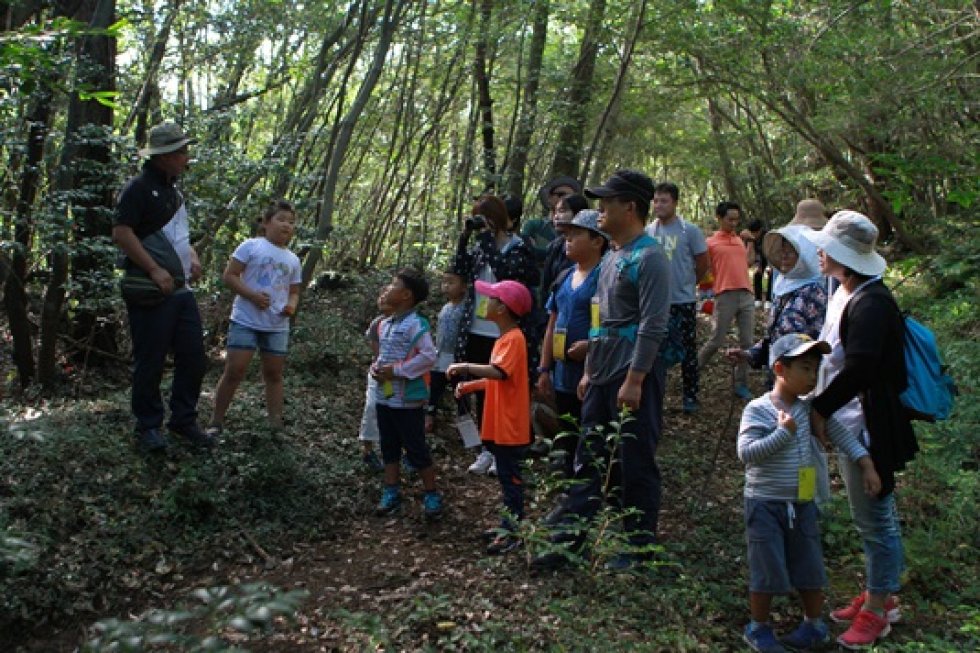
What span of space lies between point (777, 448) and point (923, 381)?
734 mm

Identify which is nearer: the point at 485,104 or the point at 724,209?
the point at 724,209

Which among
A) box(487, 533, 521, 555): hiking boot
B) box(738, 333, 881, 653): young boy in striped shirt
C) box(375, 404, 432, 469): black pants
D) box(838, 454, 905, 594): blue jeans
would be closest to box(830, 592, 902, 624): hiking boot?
box(838, 454, 905, 594): blue jeans

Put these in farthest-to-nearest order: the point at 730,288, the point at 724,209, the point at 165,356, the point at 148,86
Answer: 1. the point at 724,209
2. the point at 730,288
3. the point at 148,86
4. the point at 165,356

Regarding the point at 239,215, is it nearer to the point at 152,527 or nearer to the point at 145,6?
the point at 145,6

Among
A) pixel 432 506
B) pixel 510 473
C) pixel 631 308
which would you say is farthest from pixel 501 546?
pixel 631 308

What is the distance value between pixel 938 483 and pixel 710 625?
268cm

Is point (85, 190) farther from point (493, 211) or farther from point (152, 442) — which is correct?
point (493, 211)

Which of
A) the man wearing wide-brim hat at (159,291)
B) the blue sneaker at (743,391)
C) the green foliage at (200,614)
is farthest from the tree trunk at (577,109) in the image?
the green foliage at (200,614)

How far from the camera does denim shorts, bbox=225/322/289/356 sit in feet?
18.1

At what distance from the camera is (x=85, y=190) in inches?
247

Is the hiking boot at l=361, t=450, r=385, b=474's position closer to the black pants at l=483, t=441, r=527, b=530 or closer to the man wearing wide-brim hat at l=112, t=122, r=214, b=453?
the man wearing wide-brim hat at l=112, t=122, r=214, b=453

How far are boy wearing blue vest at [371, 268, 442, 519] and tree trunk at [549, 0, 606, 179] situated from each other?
20.7 ft

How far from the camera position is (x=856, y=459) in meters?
3.74

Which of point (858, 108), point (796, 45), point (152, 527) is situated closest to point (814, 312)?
point (152, 527)
